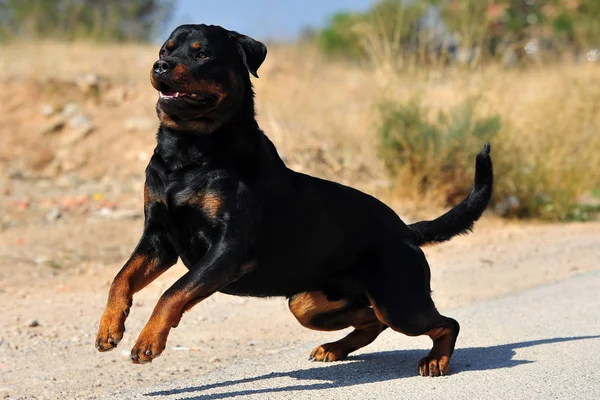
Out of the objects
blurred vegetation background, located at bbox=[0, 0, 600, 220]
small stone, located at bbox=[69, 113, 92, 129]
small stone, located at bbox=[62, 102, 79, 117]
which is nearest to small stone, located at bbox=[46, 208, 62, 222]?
blurred vegetation background, located at bbox=[0, 0, 600, 220]

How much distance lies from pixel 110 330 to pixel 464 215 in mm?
2336

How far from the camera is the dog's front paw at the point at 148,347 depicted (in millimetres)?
4324

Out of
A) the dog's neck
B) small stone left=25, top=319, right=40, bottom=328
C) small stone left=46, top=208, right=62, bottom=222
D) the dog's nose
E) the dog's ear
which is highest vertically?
the dog's ear

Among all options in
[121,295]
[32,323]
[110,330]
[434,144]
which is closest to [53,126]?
[434,144]

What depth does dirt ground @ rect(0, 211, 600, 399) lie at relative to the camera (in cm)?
564

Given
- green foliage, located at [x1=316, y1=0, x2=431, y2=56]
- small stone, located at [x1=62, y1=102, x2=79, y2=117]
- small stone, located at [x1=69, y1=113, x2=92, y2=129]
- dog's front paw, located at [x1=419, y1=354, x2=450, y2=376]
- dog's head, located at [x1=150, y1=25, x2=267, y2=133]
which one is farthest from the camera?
small stone, located at [x1=62, y1=102, x2=79, y2=117]

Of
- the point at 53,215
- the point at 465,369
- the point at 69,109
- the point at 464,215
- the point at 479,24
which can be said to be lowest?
the point at 53,215

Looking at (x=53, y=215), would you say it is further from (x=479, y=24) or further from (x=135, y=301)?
(x=479, y=24)

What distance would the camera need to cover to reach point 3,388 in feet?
16.9

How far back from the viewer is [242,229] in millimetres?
4680

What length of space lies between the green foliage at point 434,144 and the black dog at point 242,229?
5890mm

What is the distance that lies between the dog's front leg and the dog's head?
69cm

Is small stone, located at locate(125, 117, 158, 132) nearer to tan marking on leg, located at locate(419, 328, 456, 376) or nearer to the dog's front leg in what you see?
tan marking on leg, located at locate(419, 328, 456, 376)

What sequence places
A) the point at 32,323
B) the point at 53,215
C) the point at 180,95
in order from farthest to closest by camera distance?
1. the point at 53,215
2. the point at 32,323
3. the point at 180,95
